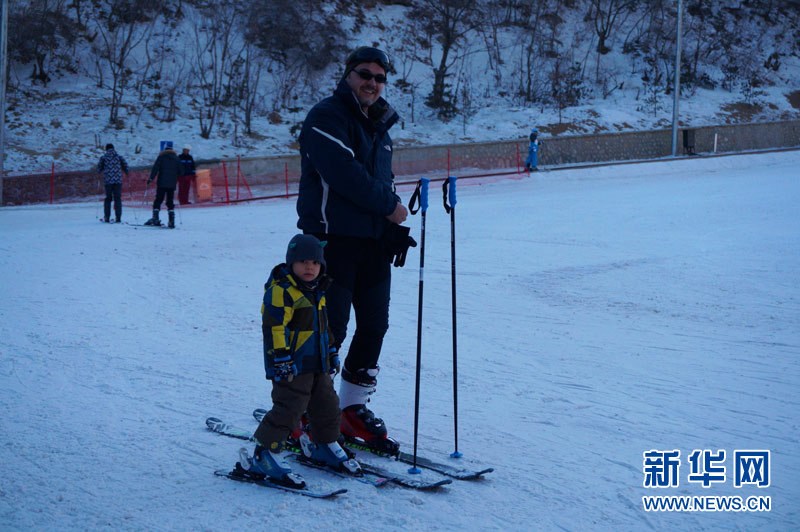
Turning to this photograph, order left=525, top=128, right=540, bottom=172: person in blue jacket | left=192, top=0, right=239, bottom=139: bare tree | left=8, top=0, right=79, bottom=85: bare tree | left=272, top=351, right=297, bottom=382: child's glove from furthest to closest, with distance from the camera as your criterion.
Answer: left=192, top=0, right=239, bottom=139: bare tree → left=8, top=0, right=79, bottom=85: bare tree → left=525, top=128, right=540, bottom=172: person in blue jacket → left=272, top=351, right=297, bottom=382: child's glove

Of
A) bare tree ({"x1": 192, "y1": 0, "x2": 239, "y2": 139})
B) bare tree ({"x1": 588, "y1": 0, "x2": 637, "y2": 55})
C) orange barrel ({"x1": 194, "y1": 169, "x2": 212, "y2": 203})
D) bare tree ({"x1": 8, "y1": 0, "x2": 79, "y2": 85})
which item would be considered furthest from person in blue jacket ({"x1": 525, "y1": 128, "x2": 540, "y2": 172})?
bare tree ({"x1": 8, "y1": 0, "x2": 79, "y2": 85})

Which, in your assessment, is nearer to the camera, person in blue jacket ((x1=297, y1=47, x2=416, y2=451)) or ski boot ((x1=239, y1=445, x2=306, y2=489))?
ski boot ((x1=239, y1=445, x2=306, y2=489))

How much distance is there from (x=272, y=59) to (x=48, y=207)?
16085mm

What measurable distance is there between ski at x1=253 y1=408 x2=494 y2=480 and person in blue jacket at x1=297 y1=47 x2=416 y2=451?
0.15 ft

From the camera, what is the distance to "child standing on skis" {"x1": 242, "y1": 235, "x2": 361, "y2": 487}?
387 cm

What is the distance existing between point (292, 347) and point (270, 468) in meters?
0.58

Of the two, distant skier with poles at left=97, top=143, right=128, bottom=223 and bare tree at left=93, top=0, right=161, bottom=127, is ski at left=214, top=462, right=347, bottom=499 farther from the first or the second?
bare tree at left=93, top=0, right=161, bottom=127

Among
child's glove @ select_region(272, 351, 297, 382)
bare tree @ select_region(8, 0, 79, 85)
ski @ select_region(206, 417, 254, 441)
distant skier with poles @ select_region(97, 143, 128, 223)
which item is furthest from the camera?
bare tree @ select_region(8, 0, 79, 85)

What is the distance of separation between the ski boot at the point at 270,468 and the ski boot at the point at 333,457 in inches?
8.6

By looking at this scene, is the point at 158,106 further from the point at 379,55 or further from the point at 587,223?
the point at 379,55

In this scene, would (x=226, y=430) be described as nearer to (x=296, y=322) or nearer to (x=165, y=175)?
(x=296, y=322)

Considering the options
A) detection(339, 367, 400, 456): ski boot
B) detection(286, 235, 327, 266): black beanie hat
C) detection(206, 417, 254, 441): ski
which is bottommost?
detection(206, 417, 254, 441): ski

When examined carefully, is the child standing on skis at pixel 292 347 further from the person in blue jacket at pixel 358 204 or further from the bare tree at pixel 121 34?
the bare tree at pixel 121 34

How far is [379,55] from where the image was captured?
4414 millimetres
